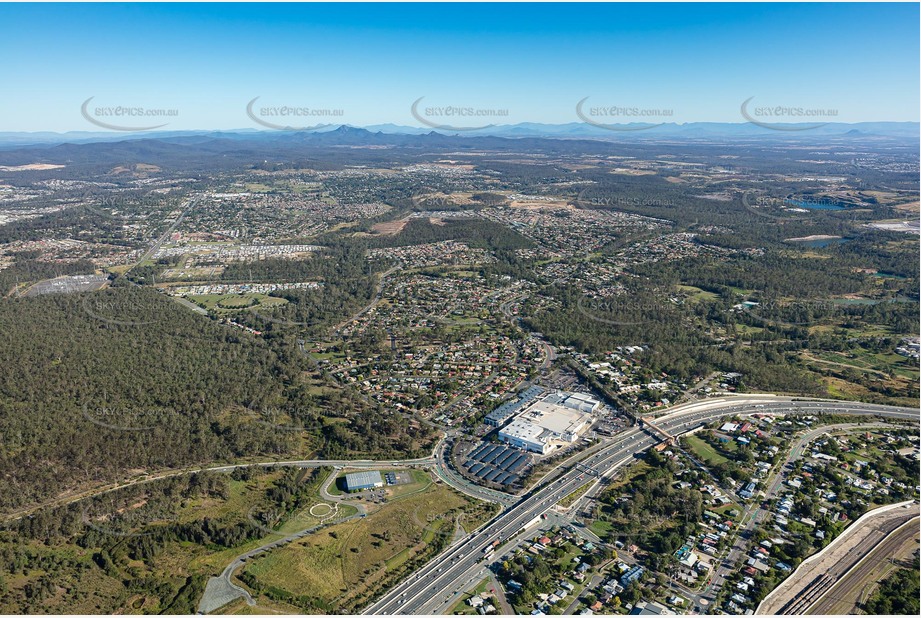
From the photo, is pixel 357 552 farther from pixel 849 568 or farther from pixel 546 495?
pixel 849 568

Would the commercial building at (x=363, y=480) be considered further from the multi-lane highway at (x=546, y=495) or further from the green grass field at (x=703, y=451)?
the green grass field at (x=703, y=451)

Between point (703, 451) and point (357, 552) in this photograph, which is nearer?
point (357, 552)

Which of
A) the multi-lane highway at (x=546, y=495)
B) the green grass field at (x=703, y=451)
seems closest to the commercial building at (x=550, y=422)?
the multi-lane highway at (x=546, y=495)

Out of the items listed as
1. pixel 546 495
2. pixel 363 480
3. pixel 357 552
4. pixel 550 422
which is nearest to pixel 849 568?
pixel 546 495

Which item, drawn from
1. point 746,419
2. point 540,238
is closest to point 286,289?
point 540,238

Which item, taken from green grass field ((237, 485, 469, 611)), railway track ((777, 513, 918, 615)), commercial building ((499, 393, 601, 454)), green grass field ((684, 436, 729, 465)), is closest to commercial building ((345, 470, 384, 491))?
green grass field ((237, 485, 469, 611))

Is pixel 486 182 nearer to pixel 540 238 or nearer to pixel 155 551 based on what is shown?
pixel 540 238
